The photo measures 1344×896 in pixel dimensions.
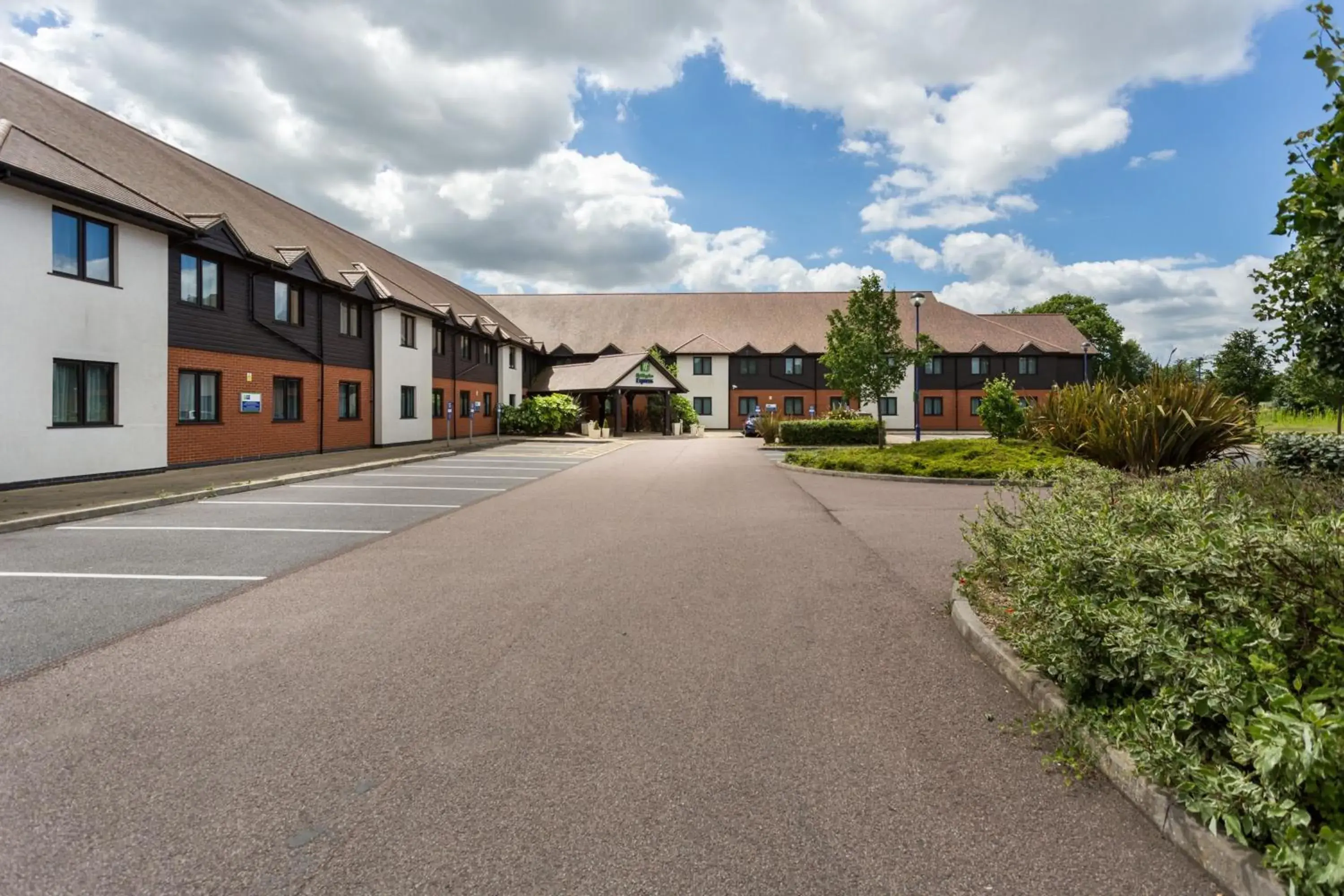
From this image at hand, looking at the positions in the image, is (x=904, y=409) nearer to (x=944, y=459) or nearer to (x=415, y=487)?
(x=944, y=459)

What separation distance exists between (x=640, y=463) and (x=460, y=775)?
1953 cm

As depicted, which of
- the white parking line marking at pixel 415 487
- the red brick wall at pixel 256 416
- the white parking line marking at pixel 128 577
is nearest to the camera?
the white parking line marking at pixel 128 577

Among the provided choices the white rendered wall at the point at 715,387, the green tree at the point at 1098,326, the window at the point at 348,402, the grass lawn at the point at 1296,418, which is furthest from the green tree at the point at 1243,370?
the window at the point at 348,402

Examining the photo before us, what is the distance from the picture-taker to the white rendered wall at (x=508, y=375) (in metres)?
41.2

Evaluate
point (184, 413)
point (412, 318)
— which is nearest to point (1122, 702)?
point (184, 413)

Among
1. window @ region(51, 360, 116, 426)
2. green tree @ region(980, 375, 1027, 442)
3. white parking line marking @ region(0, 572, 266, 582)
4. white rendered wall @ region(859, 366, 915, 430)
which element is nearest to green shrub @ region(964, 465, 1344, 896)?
white parking line marking @ region(0, 572, 266, 582)

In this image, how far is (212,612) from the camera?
5922 millimetres

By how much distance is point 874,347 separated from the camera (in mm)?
28438

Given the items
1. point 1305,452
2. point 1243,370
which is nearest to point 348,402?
point 1305,452

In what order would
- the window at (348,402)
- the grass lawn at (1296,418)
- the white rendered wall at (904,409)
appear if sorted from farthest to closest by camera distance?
1. the white rendered wall at (904,409)
2. the grass lawn at (1296,418)
3. the window at (348,402)

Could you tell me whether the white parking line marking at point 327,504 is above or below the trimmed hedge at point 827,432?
below

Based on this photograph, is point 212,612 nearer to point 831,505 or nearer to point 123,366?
point 831,505

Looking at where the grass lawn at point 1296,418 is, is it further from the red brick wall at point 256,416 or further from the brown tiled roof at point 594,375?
the red brick wall at point 256,416

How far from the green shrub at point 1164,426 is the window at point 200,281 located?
1942cm
